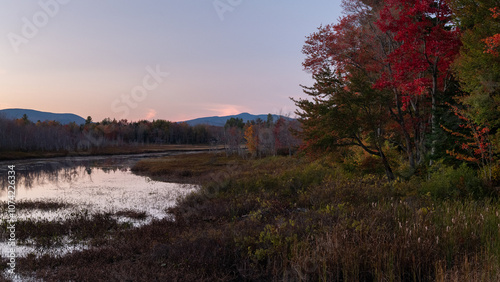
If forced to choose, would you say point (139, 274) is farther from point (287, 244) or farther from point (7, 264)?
point (7, 264)

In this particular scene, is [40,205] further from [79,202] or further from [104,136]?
[104,136]

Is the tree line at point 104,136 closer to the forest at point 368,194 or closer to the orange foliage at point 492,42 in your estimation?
the forest at point 368,194

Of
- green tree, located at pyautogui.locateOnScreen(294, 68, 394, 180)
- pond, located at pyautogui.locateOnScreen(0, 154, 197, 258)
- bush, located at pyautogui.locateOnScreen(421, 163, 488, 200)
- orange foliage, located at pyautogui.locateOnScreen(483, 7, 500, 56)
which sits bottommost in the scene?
pond, located at pyautogui.locateOnScreen(0, 154, 197, 258)

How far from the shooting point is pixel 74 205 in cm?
1847

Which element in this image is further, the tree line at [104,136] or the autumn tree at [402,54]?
the tree line at [104,136]

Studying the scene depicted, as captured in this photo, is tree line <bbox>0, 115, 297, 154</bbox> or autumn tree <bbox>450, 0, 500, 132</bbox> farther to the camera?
tree line <bbox>0, 115, 297, 154</bbox>

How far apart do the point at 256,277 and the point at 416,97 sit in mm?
12574

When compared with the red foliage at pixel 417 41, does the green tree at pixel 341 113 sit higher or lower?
lower

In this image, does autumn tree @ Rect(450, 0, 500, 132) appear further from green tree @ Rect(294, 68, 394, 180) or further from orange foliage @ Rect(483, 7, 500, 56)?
green tree @ Rect(294, 68, 394, 180)

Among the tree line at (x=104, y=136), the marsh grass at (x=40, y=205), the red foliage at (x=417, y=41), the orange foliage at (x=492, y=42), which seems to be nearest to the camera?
the orange foliage at (x=492, y=42)

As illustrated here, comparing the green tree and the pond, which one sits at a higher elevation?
the green tree

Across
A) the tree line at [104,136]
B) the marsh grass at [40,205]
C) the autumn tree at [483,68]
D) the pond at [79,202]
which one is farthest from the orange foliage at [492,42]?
the marsh grass at [40,205]

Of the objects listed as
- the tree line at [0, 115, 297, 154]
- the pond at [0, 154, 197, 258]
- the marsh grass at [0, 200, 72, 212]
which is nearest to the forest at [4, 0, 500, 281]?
the pond at [0, 154, 197, 258]

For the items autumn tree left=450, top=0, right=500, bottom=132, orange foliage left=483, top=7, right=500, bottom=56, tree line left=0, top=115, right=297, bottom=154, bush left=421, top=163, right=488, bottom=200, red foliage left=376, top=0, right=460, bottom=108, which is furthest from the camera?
tree line left=0, top=115, right=297, bottom=154
